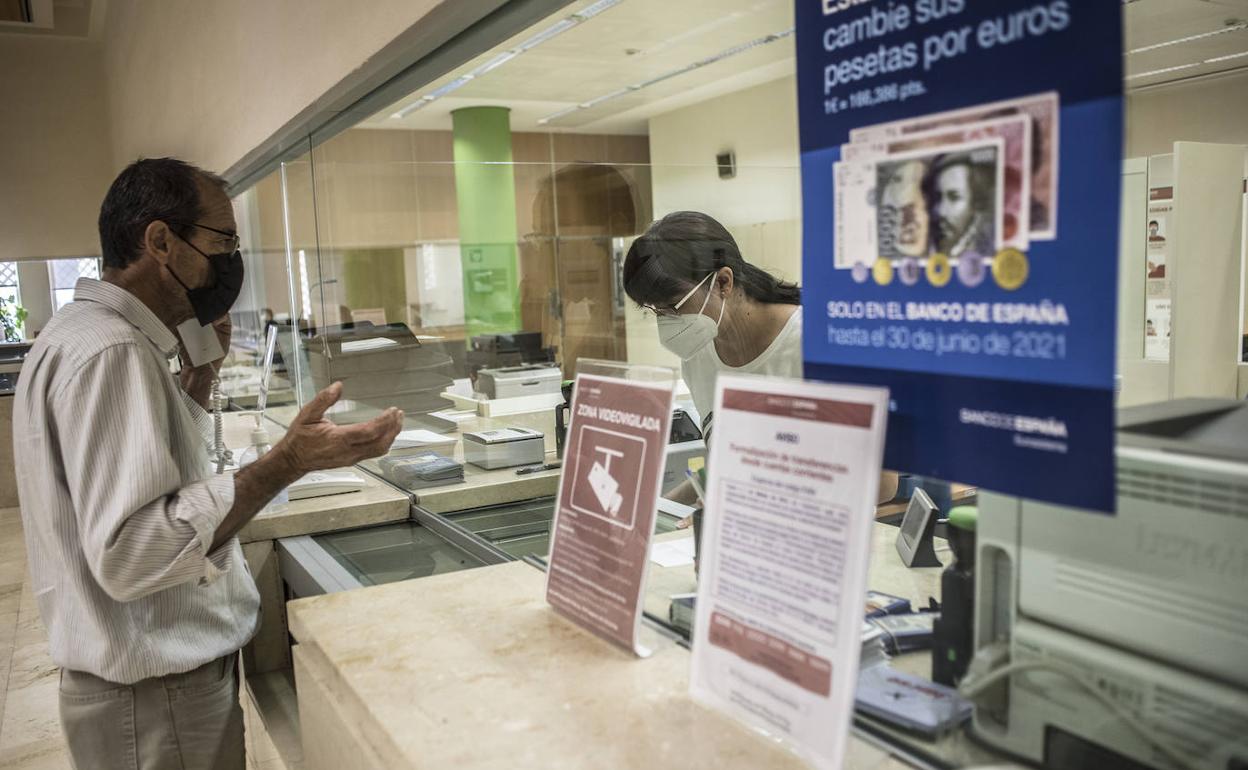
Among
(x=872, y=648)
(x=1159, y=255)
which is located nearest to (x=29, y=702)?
(x=872, y=648)

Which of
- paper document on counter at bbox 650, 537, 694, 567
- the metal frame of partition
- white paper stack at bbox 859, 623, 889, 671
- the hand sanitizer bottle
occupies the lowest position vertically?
the hand sanitizer bottle

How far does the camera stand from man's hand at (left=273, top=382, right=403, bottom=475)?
148cm

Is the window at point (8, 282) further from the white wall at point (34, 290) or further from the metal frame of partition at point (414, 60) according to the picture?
the metal frame of partition at point (414, 60)

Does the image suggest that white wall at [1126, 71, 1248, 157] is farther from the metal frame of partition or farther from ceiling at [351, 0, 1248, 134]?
the metal frame of partition

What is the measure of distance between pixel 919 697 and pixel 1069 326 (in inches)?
17.9

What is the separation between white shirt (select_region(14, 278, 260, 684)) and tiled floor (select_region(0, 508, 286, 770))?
1.27 metres

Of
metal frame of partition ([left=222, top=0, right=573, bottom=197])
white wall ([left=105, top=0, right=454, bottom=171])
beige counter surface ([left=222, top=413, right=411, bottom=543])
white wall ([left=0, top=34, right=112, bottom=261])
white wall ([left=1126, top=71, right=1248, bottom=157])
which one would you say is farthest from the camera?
white wall ([left=0, top=34, right=112, bottom=261])

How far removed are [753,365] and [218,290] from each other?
1.09m

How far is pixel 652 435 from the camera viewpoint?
1.12 m

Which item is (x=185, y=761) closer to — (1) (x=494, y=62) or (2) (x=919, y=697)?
(2) (x=919, y=697)

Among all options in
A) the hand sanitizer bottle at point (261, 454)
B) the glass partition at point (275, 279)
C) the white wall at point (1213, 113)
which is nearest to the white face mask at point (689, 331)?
the hand sanitizer bottle at point (261, 454)

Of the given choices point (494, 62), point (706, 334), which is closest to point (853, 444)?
point (706, 334)

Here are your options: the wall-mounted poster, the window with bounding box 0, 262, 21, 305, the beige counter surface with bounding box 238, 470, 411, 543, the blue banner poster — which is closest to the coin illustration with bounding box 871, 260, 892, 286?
the blue banner poster

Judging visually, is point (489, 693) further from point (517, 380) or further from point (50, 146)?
point (50, 146)
